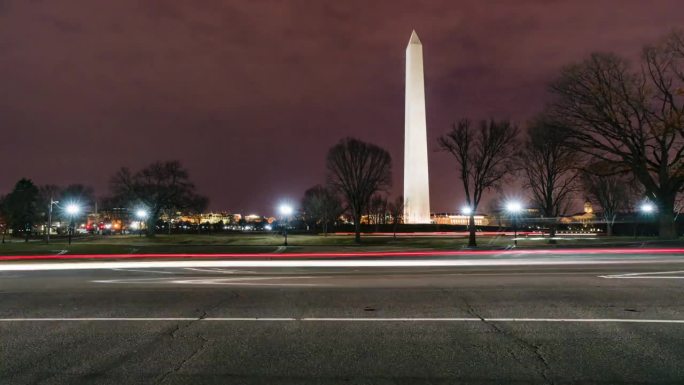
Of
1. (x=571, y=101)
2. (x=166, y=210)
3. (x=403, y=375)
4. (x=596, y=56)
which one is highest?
(x=596, y=56)

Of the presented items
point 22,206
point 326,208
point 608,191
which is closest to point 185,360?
point 608,191

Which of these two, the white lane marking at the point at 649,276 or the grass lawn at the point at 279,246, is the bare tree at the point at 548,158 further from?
the white lane marking at the point at 649,276

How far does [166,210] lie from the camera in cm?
7725

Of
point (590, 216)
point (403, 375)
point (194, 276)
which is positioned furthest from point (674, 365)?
point (590, 216)

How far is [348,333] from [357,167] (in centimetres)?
4244

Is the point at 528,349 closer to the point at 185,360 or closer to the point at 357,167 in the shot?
the point at 185,360

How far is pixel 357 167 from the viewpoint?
1978 inches

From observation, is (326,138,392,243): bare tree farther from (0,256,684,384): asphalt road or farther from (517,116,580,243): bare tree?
(0,256,684,384): asphalt road

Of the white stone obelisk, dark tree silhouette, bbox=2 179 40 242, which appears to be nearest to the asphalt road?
the white stone obelisk

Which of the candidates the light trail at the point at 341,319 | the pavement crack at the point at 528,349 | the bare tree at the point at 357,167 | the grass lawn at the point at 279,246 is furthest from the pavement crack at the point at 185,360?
the bare tree at the point at 357,167

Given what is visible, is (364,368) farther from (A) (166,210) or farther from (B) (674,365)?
(A) (166,210)

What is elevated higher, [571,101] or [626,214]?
[571,101]

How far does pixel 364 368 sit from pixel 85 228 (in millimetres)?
151472

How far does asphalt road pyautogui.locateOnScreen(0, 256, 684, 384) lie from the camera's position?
6055mm
